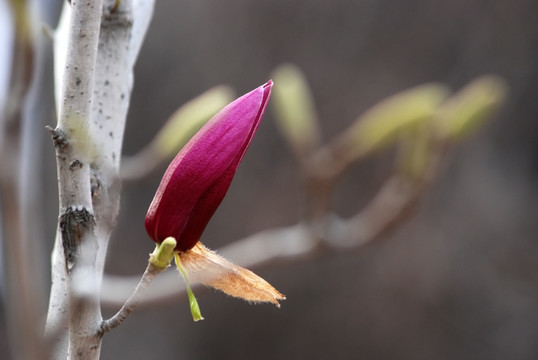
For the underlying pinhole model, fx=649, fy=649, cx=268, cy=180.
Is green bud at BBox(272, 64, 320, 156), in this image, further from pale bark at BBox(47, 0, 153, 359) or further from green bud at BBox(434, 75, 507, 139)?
pale bark at BBox(47, 0, 153, 359)

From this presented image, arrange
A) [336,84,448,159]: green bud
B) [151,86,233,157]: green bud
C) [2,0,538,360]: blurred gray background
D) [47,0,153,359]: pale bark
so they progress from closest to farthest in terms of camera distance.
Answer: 1. [47,0,153,359]: pale bark
2. [151,86,233,157]: green bud
3. [336,84,448,159]: green bud
4. [2,0,538,360]: blurred gray background

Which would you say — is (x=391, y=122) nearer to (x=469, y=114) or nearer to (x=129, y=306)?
(x=469, y=114)

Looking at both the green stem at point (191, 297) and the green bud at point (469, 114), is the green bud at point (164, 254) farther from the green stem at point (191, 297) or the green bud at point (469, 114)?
the green bud at point (469, 114)

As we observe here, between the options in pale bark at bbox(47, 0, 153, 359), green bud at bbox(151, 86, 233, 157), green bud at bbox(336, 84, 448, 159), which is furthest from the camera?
green bud at bbox(336, 84, 448, 159)

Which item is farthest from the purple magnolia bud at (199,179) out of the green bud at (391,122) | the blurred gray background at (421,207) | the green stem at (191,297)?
the blurred gray background at (421,207)

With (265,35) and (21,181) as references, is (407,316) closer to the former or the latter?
(265,35)

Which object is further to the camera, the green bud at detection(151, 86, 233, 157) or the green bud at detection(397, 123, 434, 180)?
the green bud at detection(397, 123, 434, 180)

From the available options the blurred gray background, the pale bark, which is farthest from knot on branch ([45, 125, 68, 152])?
the blurred gray background

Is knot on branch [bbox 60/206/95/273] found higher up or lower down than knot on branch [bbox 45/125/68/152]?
lower down
